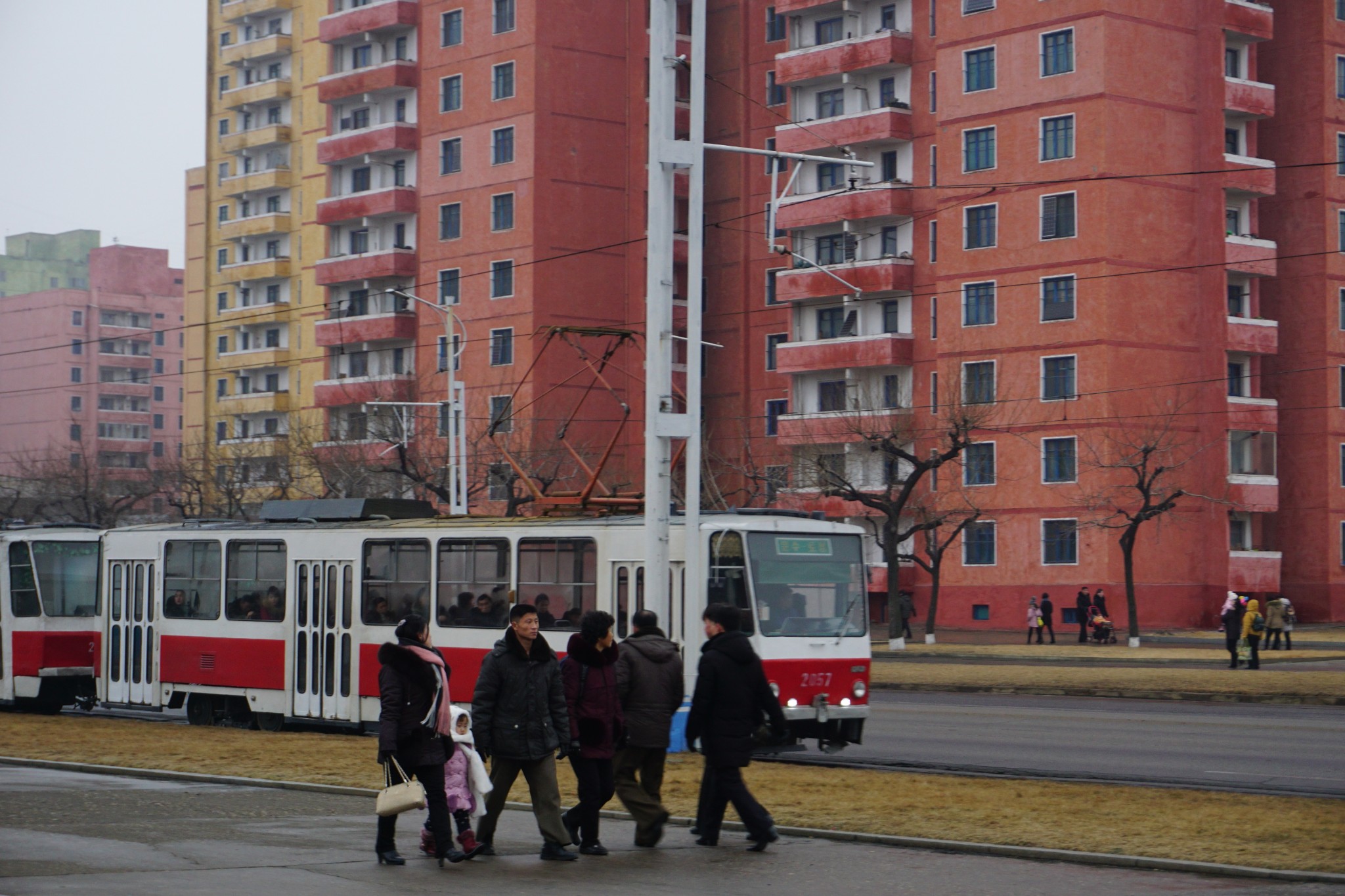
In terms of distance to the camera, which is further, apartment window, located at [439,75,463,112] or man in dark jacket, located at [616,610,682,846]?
apartment window, located at [439,75,463,112]

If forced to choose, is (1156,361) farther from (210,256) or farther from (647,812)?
(210,256)

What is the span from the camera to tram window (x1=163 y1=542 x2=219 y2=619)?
26703mm

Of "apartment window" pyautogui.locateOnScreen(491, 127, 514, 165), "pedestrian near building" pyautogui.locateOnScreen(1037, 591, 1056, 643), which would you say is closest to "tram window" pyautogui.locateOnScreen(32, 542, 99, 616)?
"pedestrian near building" pyautogui.locateOnScreen(1037, 591, 1056, 643)

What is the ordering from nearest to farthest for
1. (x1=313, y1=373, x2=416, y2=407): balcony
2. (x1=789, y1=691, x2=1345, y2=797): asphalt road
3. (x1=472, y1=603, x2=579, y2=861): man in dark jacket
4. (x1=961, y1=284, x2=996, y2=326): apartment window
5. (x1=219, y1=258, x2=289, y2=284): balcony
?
(x1=472, y1=603, x2=579, y2=861): man in dark jacket
(x1=789, y1=691, x2=1345, y2=797): asphalt road
(x1=961, y1=284, x2=996, y2=326): apartment window
(x1=313, y1=373, x2=416, y2=407): balcony
(x1=219, y1=258, x2=289, y2=284): balcony

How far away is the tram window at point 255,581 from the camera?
2583cm

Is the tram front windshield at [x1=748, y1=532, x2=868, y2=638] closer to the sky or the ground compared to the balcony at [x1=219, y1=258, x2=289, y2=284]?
closer to the ground

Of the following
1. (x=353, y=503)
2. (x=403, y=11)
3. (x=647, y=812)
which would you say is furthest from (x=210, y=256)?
(x=647, y=812)

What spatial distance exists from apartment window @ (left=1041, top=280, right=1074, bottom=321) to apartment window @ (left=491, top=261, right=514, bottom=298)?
24.2 metres

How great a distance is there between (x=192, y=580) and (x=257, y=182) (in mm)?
73423

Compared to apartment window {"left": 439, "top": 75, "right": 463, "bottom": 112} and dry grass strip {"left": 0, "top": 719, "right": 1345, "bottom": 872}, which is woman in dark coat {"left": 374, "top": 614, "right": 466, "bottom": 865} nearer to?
dry grass strip {"left": 0, "top": 719, "right": 1345, "bottom": 872}

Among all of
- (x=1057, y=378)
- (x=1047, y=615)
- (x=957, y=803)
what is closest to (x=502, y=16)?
(x=1057, y=378)

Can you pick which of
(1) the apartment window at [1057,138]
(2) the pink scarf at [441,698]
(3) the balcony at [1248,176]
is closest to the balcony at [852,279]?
(1) the apartment window at [1057,138]

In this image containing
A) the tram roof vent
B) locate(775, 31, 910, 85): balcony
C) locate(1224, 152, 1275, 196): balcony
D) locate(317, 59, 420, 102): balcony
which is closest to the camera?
the tram roof vent

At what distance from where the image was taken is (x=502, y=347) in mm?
77375
